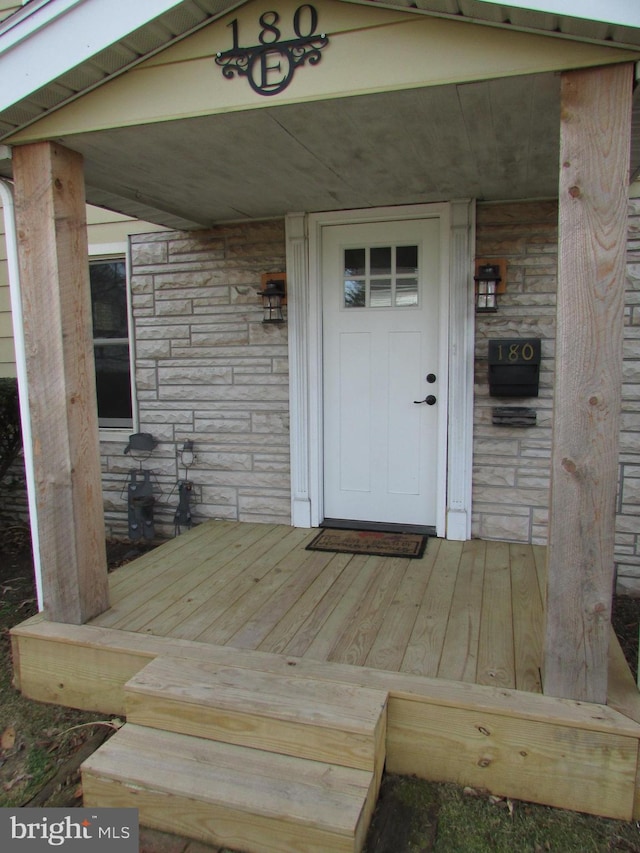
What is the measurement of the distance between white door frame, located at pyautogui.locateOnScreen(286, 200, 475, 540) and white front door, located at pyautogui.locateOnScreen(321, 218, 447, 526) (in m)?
0.06

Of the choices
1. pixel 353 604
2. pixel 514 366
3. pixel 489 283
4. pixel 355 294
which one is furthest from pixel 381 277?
pixel 353 604

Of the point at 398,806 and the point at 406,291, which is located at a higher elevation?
the point at 406,291

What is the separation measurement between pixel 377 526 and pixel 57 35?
291 cm

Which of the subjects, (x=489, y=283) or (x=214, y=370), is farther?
(x=214, y=370)

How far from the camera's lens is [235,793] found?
68.1 inches

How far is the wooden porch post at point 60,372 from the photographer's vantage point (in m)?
2.34

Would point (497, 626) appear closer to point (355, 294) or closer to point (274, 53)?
point (355, 294)

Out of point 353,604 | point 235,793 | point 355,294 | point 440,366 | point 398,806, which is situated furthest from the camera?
point 355,294

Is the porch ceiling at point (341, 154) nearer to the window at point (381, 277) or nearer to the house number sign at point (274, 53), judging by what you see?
the house number sign at point (274, 53)

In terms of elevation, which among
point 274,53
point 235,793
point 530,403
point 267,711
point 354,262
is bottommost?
point 235,793

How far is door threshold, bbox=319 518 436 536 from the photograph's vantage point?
3.65 m

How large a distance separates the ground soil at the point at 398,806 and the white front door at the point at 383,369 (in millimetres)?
1587

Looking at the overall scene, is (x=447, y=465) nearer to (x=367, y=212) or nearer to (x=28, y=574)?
(x=367, y=212)

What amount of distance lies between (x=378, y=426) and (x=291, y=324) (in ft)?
2.78
